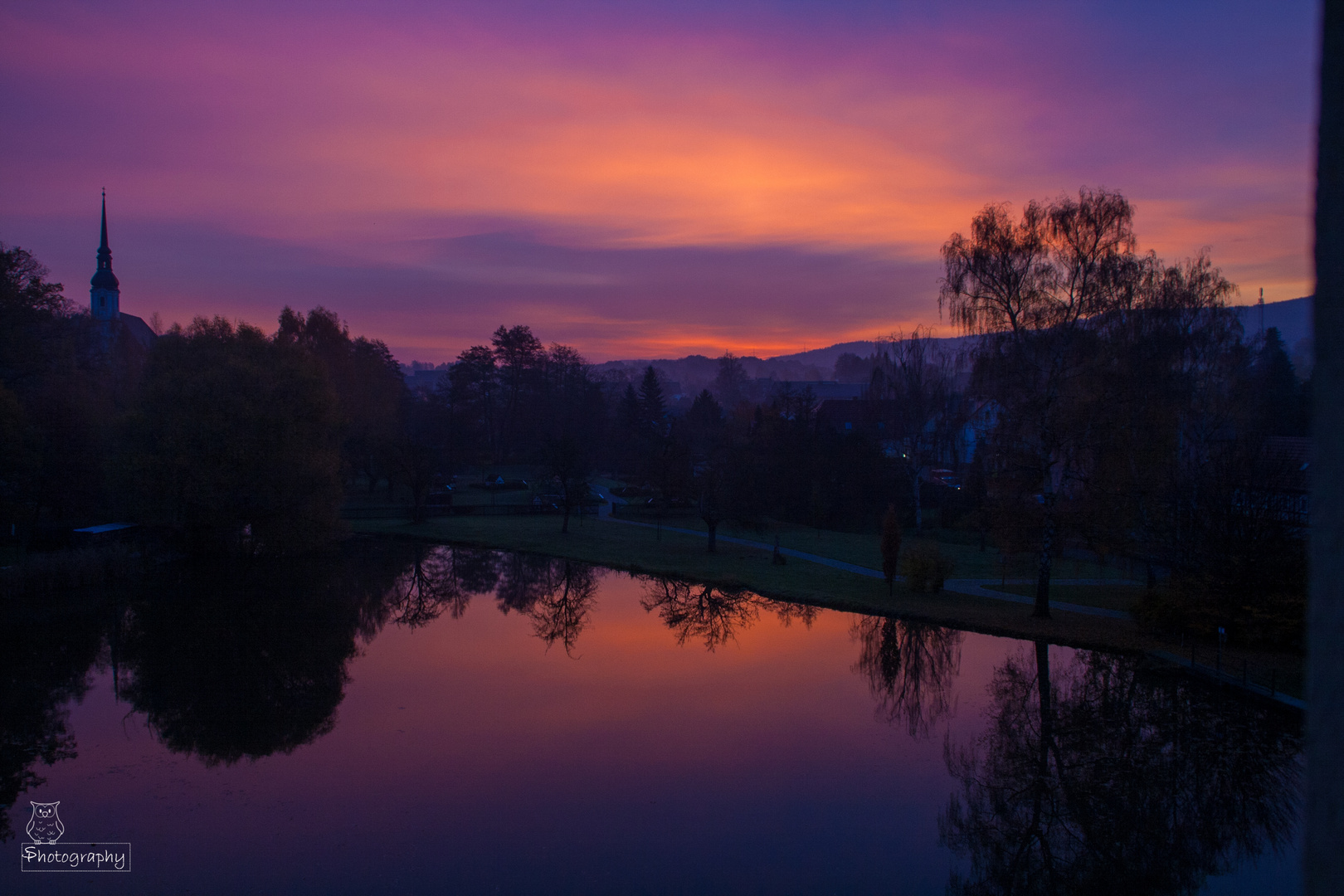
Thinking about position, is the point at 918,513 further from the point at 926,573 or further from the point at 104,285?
the point at 104,285

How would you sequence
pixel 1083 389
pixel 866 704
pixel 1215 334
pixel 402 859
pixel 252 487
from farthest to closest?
1. pixel 252 487
2. pixel 1215 334
3. pixel 1083 389
4. pixel 866 704
5. pixel 402 859

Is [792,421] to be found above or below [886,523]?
above

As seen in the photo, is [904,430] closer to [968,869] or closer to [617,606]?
[617,606]

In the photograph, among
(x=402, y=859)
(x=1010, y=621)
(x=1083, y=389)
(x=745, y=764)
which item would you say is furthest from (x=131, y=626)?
(x=1083, y=389)

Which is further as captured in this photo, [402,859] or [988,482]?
[988,482]

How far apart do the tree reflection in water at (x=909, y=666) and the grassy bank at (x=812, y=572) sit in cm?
90

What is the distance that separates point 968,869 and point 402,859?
22.2ft

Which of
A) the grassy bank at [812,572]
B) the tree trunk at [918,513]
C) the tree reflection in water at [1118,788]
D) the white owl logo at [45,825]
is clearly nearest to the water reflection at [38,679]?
the white owl logo at [45,825]

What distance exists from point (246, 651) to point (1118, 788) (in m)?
17.7

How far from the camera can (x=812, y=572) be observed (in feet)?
88.4

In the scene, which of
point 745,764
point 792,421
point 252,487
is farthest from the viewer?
point 792,421

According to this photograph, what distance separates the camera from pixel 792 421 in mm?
45031

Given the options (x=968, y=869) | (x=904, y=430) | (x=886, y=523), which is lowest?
(x=968, y=869)

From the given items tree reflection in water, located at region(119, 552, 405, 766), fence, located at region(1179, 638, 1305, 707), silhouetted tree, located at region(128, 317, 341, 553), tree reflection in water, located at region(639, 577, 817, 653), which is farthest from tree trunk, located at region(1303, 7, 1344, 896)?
silhouetted tree, located at region(128, 317, 341, 553)
